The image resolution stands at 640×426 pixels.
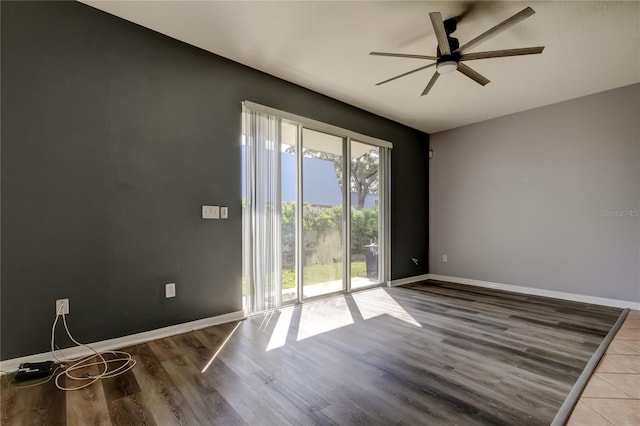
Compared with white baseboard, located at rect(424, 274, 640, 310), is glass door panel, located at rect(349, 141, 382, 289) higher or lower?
higher

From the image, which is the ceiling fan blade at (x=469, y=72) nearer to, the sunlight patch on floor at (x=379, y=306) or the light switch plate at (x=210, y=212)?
the sunlight patch on floor at (x=379, y=306)

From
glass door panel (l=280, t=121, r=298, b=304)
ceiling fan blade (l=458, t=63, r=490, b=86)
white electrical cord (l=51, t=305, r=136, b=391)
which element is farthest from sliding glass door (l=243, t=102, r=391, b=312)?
ceiling fan blade (l=458, t=63, r=490, b=86)

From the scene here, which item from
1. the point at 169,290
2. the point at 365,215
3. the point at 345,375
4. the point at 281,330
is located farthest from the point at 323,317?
the point at 365,215

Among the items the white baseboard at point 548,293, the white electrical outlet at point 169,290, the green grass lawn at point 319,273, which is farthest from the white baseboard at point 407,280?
the white electrical outlet at point 169,290

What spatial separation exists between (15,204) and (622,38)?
5273mm

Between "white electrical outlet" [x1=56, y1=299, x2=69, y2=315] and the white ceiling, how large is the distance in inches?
93.1

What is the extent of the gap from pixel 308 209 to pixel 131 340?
2.29 meters

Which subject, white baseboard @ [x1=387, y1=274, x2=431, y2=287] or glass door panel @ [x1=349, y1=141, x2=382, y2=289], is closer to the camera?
glass door panel @ [x1=349, y1=141, x2=382, y2=289]

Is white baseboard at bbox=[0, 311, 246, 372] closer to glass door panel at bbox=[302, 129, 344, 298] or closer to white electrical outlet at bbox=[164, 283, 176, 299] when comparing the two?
white electrical outlet at bbox=[164, 283, 176, 299]

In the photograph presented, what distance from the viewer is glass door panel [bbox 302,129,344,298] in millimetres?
3869

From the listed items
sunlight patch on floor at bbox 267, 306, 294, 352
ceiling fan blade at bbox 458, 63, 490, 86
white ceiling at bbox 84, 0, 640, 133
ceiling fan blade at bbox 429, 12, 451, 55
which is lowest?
sunlight patch on floor at bbox 267, 306, 294, 352

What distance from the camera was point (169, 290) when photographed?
276cm

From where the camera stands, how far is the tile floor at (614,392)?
158cm

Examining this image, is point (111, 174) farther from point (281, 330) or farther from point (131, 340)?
point (281, 330)
